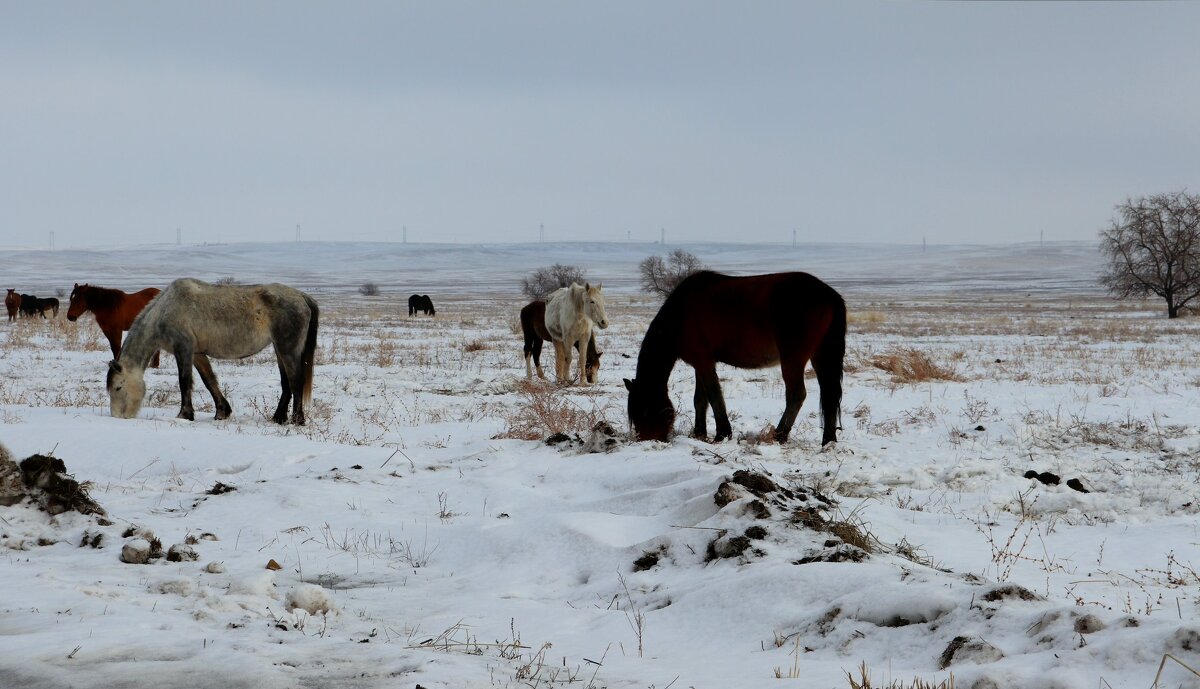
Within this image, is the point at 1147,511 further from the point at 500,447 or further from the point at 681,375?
the point at 681,375

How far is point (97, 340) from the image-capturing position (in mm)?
22969

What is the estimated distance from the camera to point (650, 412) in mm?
9312

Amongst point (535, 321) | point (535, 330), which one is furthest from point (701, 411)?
point (535, 330)

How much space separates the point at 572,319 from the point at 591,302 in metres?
0.77

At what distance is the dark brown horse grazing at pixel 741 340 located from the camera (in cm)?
862

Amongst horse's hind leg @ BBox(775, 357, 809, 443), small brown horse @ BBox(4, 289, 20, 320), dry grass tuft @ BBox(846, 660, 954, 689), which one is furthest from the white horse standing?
small brown horse @ BBox(4, 289, 20, 320)

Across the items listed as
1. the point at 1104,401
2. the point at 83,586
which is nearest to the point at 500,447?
the point at 83,586

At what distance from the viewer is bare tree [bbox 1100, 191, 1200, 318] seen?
1828 inches

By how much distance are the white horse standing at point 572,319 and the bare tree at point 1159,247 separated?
40557mm

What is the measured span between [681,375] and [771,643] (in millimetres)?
13725

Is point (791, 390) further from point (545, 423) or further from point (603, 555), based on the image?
point (603, 555)

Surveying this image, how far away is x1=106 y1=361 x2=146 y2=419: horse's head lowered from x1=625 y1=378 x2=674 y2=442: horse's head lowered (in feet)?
19.2

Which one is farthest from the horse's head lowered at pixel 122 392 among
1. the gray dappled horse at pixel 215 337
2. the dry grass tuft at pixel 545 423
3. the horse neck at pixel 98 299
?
the horse neck at pixel 98 299

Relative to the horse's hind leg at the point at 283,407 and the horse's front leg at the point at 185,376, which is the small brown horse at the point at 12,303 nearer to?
the horse's front leg at the point at 185,376
